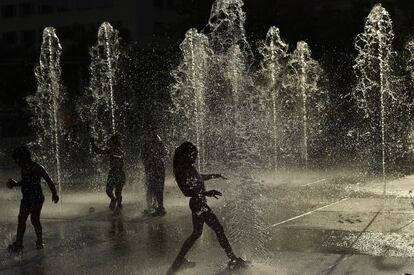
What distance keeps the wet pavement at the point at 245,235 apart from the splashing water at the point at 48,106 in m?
9.31

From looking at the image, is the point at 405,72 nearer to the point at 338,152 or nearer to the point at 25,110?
the point at 338,152

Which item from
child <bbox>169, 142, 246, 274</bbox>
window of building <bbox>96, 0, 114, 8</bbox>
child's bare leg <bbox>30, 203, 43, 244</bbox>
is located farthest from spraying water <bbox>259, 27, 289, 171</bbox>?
window of building <bbox>96, 0, 114, 8</bbox>

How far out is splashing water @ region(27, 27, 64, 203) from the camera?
72.6 ft

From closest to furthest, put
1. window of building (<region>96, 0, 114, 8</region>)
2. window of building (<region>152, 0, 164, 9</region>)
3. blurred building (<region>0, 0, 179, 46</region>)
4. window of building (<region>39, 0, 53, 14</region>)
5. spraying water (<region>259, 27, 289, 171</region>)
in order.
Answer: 1. spraying water (<region>259, 27, 289, 171</region>)
2. blurred building (<region>0, 0, 179, 46</region>)
3. window of building (<region>96, 0, 114, 8</region>)
4. window of building (<region>152, 0, 164, 9</region>)
5. window of building (<region>39, 0, 53, 14</region>)

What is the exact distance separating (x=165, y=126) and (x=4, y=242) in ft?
61.0

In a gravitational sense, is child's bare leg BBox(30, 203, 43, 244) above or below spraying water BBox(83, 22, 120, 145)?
below

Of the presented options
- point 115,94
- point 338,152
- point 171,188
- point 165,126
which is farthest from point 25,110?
point 171,188

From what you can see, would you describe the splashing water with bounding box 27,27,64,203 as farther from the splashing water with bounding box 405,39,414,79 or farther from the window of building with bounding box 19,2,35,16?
the window of building with bounding box 19,2,35,16

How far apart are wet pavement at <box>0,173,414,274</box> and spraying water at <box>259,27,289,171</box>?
450 inches

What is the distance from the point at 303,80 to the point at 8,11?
4452 centimetres

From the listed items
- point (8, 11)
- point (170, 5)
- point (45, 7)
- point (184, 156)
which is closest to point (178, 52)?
Result: point (170, 5)

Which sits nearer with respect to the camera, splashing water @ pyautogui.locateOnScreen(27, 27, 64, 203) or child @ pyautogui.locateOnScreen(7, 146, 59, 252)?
child @ pyautogui.locateOnScreen(7, 146, 59, 252)

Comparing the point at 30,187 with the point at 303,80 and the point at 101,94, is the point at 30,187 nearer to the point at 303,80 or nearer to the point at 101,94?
the point at 303,80

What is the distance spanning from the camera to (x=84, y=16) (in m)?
59.2
